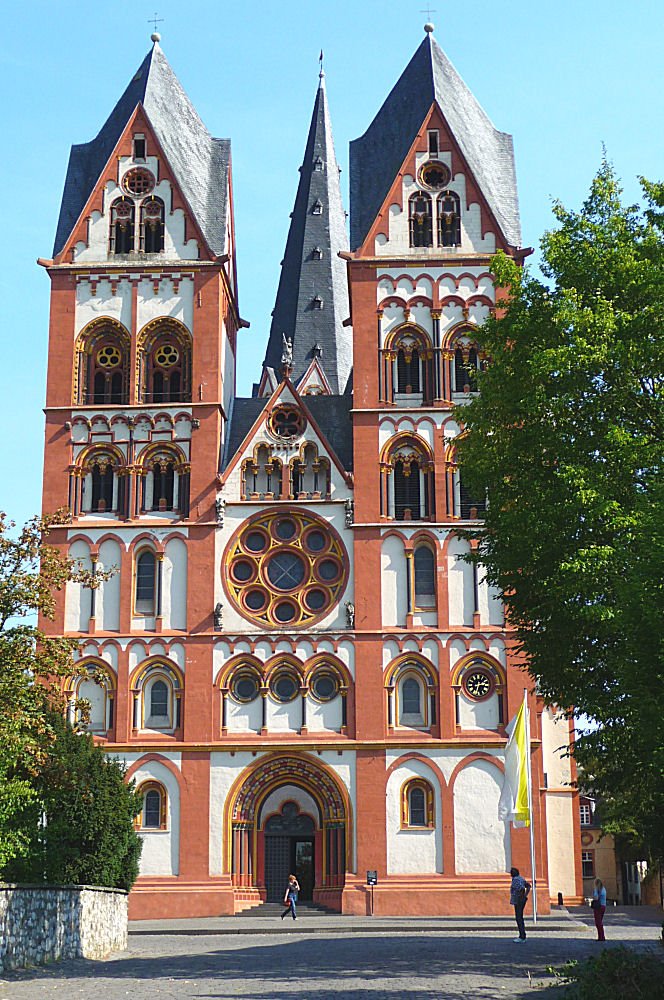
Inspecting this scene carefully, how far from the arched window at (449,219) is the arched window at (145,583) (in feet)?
49.3

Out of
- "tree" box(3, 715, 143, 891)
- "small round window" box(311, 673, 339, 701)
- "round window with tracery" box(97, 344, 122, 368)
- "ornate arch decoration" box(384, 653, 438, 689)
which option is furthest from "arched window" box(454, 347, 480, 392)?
"tree" box(3, 715, 143, 891)

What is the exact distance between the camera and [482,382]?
85.8 feet

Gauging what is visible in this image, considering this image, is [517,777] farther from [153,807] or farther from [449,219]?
[449,219]

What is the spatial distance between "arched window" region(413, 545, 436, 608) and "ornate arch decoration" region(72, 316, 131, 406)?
461 inches

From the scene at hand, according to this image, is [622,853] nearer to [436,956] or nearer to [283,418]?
[283,418]

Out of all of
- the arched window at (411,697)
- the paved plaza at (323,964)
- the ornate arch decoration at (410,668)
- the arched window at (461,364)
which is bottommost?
the paved plaza at (323,964)

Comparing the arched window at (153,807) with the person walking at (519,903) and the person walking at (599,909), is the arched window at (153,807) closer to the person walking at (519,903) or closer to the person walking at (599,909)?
the person walking at (519,903)

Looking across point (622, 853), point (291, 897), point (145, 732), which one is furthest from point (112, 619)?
→ point (622, 853)

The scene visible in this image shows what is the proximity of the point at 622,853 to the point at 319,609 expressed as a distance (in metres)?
39.2

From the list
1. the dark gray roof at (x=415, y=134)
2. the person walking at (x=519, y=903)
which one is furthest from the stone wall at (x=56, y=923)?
the dark gray roof at (x=415, y=134)

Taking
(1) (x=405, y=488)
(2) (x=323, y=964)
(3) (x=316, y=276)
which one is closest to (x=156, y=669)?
(1) (x=405, y=488)

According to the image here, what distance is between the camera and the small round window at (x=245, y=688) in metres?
44.2

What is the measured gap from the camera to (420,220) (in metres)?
48.8

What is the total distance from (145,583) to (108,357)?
8442 millimetres
